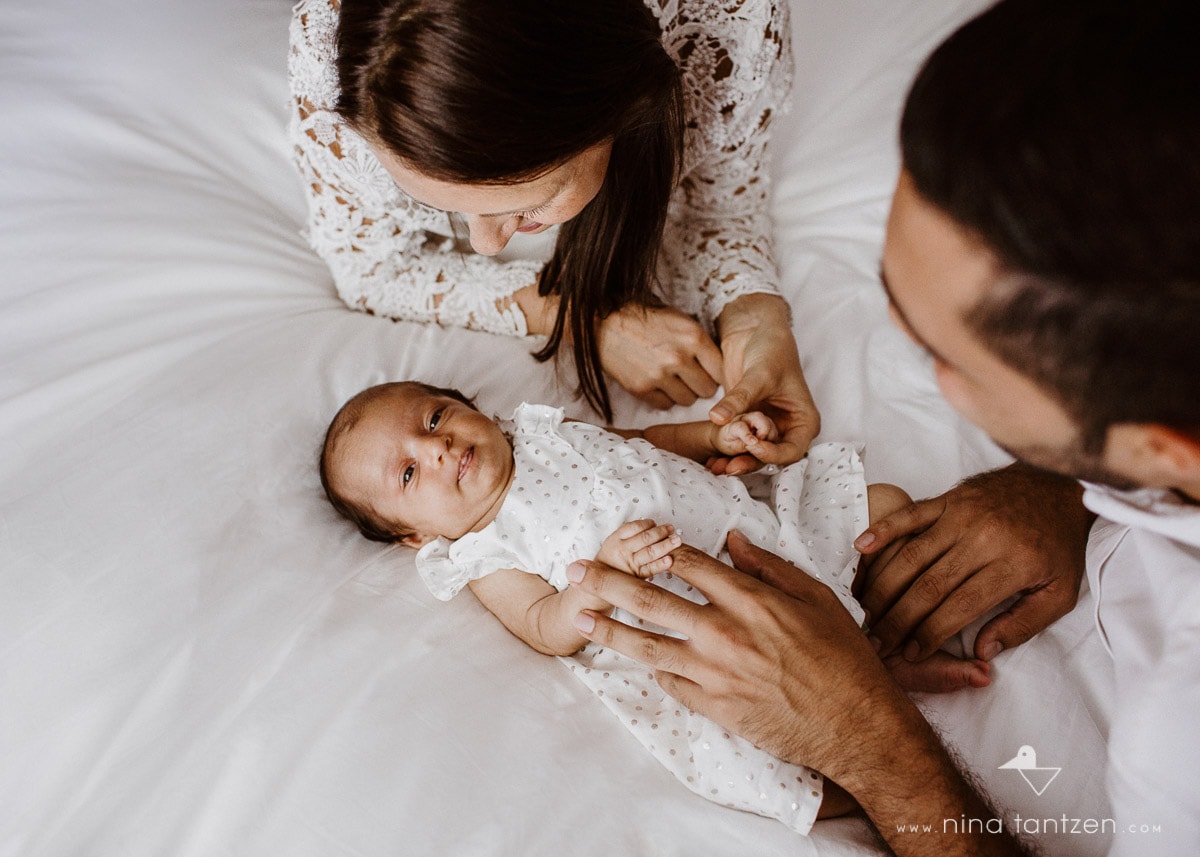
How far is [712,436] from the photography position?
1.50 meters

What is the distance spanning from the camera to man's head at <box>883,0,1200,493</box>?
0.58 meters

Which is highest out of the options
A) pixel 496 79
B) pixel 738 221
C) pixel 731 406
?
pixel 496 79

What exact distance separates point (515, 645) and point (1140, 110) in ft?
3.30

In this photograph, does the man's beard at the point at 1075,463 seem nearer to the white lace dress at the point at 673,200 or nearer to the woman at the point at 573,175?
the woman at the point at 573,175

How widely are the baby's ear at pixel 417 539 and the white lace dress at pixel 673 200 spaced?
1.67ft

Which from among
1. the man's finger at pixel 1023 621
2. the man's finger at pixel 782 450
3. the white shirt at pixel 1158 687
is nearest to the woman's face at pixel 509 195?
the man's finger at pixel 782 450

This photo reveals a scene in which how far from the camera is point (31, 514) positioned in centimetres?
112

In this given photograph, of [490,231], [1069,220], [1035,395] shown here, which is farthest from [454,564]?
[1069,220]

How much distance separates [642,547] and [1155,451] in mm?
619

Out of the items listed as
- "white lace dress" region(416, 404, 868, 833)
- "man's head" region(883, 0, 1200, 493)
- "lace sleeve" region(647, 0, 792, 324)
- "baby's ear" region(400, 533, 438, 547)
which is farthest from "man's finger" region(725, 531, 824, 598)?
"lace sleeve" region(647, 0, 792, 324)

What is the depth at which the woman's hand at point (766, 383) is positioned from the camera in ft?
4.67

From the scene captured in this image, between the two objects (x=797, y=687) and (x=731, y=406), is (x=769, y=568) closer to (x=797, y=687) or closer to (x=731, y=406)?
(x=797, y=687)

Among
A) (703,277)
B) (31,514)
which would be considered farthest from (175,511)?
(703,277)

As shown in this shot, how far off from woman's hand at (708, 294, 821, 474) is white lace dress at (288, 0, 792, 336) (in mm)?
84
